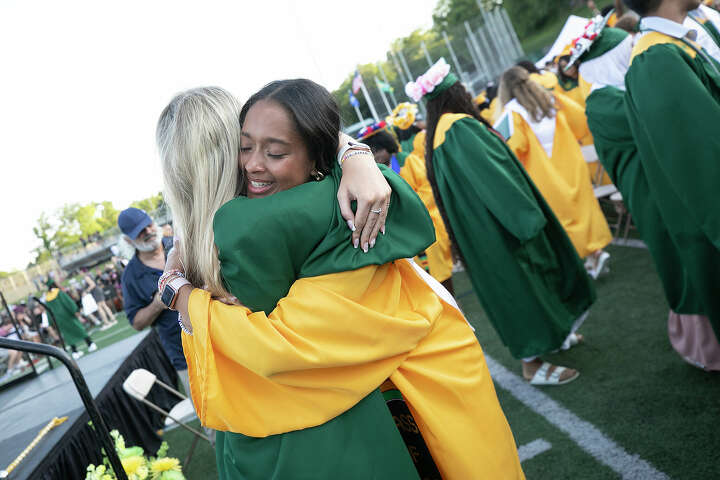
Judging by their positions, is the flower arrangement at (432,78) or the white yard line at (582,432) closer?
the white yard line at (582,432)

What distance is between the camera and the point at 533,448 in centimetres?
320

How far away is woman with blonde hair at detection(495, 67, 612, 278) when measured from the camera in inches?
212

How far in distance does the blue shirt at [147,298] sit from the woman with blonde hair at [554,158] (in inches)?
146

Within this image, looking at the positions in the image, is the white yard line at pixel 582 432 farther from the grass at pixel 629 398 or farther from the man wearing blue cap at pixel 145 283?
the man wearing blue cap at pixel 145 283

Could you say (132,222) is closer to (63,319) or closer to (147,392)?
(147,392)

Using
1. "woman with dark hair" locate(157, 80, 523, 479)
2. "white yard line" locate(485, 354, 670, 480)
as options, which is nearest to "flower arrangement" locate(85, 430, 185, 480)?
"woman with dark hair" locate(157, 80, 523, 479)

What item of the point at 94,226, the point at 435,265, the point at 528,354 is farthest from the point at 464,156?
the point at 94,226

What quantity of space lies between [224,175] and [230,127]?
0.17 meters

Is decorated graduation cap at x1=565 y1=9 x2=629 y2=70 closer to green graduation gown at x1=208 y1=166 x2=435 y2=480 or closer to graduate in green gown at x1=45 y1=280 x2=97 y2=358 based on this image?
green graduation gown at x1=208 y1=166 x2=435 y2=480

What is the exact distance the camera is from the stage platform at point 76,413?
354 centimetres

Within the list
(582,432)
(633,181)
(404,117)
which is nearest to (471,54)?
(404,117)

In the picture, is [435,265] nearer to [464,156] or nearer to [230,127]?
[464,156]

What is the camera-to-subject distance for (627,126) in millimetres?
3076

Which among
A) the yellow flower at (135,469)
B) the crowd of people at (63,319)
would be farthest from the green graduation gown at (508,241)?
the crowd of people at (63,319)
